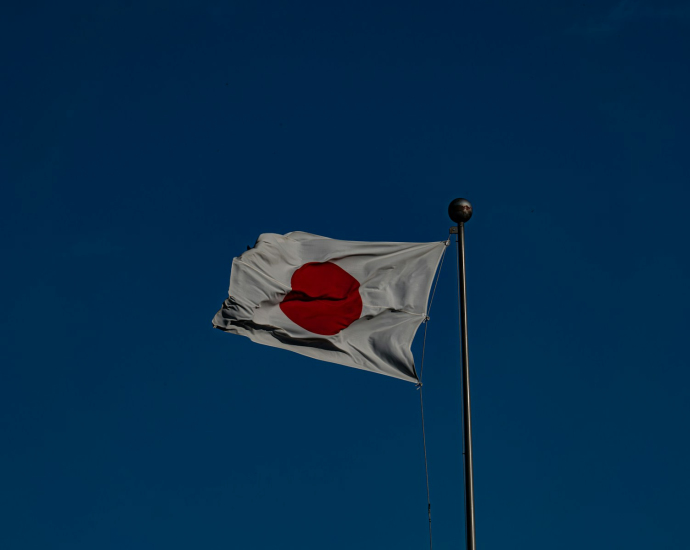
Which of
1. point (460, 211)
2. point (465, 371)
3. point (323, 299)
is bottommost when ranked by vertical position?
point (465, 371)

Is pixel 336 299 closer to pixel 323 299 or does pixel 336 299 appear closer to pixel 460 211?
pixel 323 299

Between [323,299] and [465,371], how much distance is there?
15.7ft

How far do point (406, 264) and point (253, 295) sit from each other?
10.5 feet

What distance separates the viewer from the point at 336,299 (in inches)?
822

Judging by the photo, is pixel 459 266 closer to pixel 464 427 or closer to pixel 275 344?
pixel 464 427

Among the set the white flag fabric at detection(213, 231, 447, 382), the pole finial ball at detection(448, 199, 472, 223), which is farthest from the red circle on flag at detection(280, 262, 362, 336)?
the pole finial ball at detection(448, 199, 472, 223)

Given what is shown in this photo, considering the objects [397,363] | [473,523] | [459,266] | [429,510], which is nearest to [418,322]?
[397,363]

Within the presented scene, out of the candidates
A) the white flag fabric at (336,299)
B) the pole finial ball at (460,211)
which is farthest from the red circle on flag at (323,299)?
the pole finial ball at (460,211)

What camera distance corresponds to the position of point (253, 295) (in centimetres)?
2059

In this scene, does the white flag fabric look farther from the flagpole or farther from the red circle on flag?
the flagpole

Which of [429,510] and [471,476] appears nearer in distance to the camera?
[471,476]

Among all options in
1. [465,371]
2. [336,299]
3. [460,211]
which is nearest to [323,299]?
[336,299]

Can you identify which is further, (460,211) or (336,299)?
(336,299)

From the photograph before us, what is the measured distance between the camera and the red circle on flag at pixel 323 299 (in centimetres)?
2044
